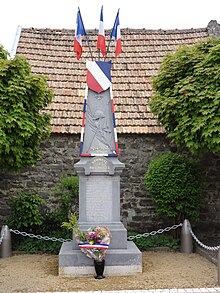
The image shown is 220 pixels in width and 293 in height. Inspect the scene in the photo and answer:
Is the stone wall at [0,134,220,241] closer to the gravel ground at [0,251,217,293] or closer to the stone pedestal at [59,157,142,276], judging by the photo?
the gravel ground at [0,251,217,293]

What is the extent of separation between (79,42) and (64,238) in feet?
14.5

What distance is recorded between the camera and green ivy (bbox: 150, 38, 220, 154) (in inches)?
324

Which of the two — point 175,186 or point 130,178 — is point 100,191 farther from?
point 130,178

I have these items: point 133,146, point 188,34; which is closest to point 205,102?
point 133,146

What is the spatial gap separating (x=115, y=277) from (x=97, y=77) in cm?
379

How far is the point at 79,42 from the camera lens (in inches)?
329

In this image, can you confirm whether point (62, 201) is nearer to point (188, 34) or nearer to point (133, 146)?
point (133, 146)

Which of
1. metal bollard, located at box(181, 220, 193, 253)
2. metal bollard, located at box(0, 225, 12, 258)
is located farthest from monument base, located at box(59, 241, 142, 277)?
metal bollard, located at box(181, 220, 193, 253)

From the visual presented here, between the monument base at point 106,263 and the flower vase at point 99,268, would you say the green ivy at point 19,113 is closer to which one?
the monument base at point 106,263

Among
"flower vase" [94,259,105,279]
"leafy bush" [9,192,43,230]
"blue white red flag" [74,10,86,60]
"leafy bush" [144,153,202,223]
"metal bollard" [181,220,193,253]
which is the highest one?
"blue white red flag" [74,10,86,60]

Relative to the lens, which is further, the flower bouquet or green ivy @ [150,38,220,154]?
green ivy @ [150,38,220,154]

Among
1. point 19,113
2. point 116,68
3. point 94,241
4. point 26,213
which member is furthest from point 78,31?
point 26,213

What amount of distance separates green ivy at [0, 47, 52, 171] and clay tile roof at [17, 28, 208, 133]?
64.4 inches

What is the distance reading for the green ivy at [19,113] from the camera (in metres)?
8.30
